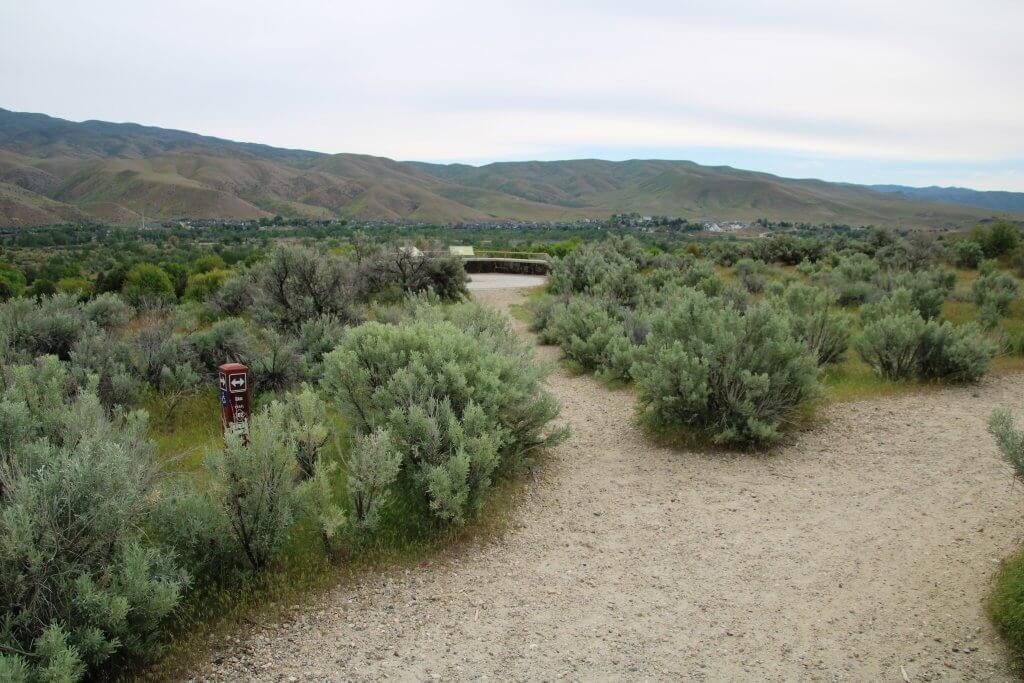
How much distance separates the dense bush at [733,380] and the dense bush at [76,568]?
4975 millimetres

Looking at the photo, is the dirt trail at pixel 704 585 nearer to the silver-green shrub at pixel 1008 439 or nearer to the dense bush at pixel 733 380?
the dense bush at pixel 733 380

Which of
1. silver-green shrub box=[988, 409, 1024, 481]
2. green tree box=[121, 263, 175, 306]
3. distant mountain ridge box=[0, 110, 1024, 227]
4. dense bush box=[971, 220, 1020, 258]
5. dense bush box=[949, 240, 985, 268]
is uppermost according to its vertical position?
distant mountain ridge box=[0, 110, 1024, 227]

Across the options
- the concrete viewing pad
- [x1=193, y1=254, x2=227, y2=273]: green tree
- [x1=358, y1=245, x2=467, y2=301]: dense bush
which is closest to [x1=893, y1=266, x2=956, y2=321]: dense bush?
[x1=358, y1=245, x2=467, y2=301]: dense bush

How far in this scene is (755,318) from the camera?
7371 mm

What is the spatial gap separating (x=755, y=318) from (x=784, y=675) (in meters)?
4.64

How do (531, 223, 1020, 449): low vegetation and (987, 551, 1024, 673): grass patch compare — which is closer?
(987, 551, 1024, 673): grass patch

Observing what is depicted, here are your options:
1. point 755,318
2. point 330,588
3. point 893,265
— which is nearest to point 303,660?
point 330,588

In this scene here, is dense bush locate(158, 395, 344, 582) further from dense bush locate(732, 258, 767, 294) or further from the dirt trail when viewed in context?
dense bush locate(732, 258, 767, 294)

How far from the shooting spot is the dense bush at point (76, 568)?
294 cm

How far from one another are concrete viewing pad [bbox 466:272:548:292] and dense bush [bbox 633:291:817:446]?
1454 cm

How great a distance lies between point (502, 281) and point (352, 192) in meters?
99.7

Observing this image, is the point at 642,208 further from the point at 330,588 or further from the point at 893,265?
the point at 330,588

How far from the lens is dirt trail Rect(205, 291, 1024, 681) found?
3.52 m

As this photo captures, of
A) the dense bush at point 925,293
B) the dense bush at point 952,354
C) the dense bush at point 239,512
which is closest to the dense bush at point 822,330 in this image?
the dense bush at point 952,354
